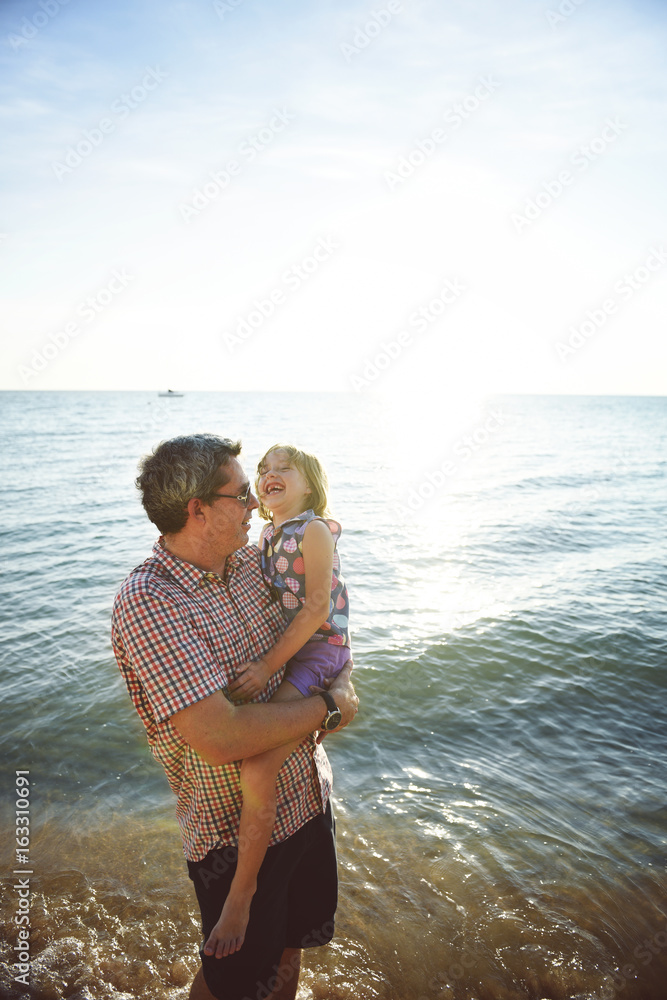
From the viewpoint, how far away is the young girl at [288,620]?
2.20 metres

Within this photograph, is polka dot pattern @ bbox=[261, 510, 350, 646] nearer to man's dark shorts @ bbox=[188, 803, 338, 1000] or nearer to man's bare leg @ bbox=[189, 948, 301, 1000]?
man's dark shorts @ bbox=[188, 803, 338, 1000]

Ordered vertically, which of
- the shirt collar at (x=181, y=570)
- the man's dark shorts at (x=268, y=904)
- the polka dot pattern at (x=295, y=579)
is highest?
the shirt collar at (x=181, y=570)

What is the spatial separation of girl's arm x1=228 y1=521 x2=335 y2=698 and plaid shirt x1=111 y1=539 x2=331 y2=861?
57mm

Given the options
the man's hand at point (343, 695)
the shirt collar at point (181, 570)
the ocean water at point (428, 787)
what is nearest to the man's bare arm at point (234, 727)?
the man's hand at point (343, 695)

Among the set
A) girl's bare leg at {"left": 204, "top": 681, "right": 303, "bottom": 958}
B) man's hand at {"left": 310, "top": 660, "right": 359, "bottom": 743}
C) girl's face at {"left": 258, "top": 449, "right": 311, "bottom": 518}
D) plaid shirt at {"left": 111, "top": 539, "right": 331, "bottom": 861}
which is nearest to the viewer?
plaid shirt at {"left": 111, "top": 539, "right": 331, "bottom": 861}

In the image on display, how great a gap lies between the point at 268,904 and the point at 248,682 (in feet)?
3.15

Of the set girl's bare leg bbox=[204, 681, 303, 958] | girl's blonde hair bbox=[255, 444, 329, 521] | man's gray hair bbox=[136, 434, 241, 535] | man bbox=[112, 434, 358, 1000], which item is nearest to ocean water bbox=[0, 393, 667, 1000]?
man bbox=[112, 434, 358, 1000]

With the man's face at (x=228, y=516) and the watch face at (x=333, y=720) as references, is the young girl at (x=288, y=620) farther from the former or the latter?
the man's face at (x=228, y=516)

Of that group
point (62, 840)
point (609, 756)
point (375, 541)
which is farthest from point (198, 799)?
point (375, 541)

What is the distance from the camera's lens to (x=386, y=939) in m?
3.75

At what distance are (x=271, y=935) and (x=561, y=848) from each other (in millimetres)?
3208

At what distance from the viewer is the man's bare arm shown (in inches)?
76.7

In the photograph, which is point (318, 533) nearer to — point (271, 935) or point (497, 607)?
point (271, 935)

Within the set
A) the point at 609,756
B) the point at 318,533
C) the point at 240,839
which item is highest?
the point at 318,533
